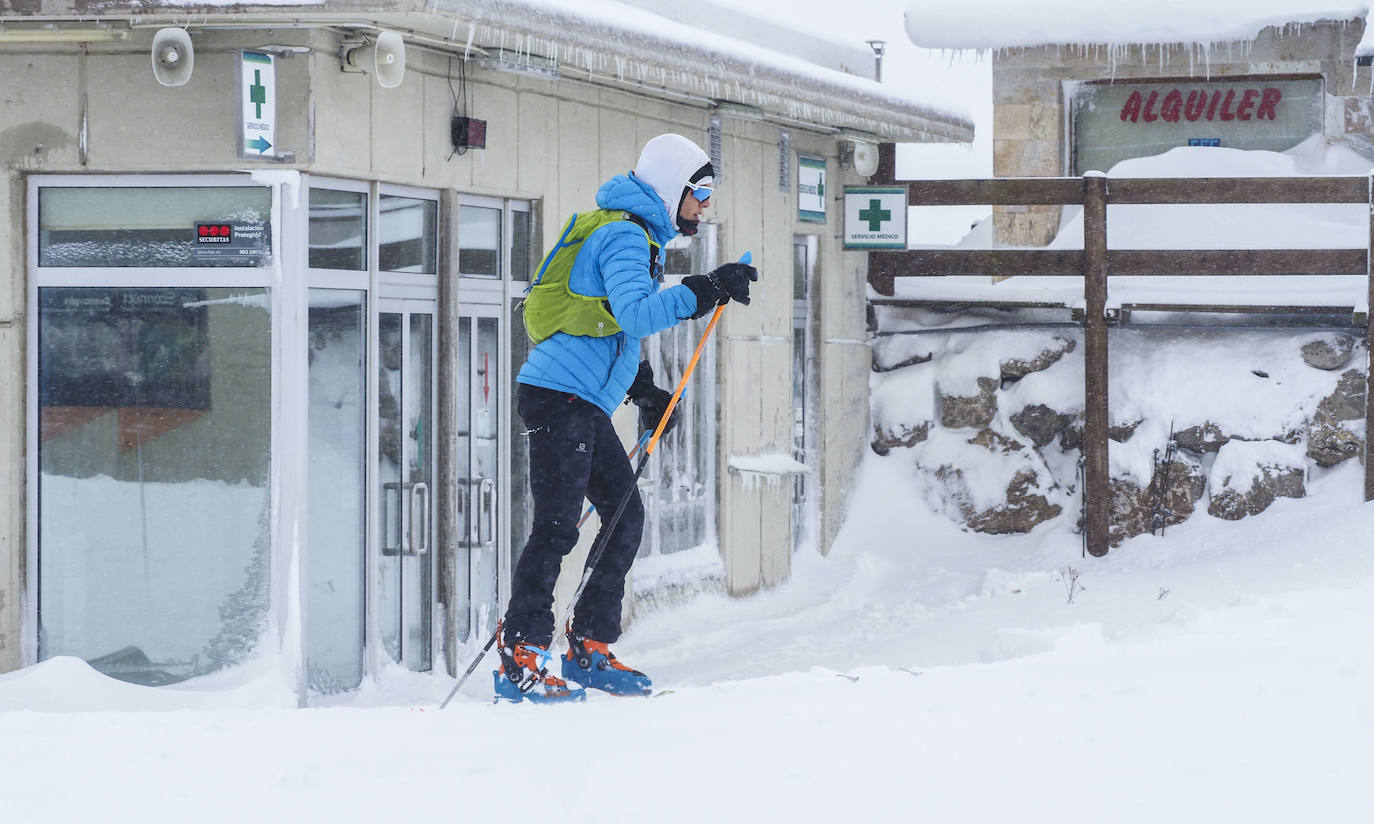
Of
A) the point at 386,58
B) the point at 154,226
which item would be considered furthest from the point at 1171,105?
the point at 154,226

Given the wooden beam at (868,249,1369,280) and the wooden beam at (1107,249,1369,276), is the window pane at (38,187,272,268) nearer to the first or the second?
the wooden beam at (868,249,1369,280)

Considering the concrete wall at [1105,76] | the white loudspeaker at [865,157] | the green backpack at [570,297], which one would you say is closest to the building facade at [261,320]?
the green backpack at [570,297]

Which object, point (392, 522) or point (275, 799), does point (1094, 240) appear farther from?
point (275, 799)

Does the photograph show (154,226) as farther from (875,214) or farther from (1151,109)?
(1151,109)

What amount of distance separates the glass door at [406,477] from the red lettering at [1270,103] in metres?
10.6

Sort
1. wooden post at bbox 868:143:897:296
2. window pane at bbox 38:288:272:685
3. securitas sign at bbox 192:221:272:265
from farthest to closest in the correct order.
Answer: wooden post at bbox 868:143:897:296 < window pane at bbox 38:288:272:685 < securitas sign at bbox 192:221:272:265

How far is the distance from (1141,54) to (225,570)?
11.2 metres

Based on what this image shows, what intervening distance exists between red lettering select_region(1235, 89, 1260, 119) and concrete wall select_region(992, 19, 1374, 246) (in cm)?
20

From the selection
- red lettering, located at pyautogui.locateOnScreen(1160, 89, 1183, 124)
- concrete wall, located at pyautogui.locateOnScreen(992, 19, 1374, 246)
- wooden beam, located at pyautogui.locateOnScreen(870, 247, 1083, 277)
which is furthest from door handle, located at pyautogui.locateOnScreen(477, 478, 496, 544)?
red lettering, located at pyautogui.locateOnScreen(1160, 89, 1183, 124)

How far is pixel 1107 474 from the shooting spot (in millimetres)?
11117

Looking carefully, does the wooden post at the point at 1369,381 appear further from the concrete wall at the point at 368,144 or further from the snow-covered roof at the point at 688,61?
the concrete wall at the point at 368,144

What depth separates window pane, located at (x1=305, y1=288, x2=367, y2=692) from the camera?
729 centimetres

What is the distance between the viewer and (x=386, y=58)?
22.4 ft

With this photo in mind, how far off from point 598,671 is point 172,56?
304 cm
